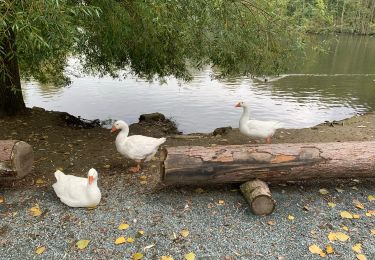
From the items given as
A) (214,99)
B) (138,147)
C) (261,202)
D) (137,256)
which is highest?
(138,147)

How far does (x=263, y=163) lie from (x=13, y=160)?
4397 mm

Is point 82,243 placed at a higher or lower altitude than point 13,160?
lower

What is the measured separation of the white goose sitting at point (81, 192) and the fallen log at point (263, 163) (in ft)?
3.88

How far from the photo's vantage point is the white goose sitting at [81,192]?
19.2 feet

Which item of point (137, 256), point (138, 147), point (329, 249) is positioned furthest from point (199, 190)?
point (329, 249)

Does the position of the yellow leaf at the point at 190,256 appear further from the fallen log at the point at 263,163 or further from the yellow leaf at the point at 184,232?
the fallen log at the point at 263,163

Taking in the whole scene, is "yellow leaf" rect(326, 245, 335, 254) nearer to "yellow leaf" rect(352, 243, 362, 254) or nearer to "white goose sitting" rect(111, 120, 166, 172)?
"yellow leaf" rect(352, 243, 362, 254)

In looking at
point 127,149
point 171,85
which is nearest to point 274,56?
point 127,149

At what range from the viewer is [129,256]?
4863 mm

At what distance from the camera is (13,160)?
6082 mm

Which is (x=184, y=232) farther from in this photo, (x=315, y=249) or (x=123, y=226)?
(x=315, y=249)

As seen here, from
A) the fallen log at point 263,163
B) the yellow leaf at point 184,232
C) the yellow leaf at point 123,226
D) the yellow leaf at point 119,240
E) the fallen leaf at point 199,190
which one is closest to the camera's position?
the yellow leaf at point 119,240

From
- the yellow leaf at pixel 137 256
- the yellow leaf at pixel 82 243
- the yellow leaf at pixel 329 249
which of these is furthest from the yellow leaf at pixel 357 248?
the yellow leaf at pixel 82 243

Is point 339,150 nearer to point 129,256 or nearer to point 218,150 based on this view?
point 218,150
